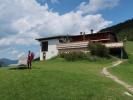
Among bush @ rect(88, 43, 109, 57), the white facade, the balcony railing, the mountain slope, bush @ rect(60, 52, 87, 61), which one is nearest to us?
bush @ rect(60, 52, 87, 61)

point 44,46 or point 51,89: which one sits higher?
point 44,46

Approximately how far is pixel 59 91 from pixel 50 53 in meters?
58.3

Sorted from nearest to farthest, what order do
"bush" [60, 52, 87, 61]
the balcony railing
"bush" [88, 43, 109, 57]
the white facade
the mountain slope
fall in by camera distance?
"bush" [60, 52, 87, 61]
"bush" [88, 43, 109, 57]
the balcony railing
the white facade
the mountain slope

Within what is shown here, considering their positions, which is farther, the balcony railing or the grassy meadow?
the balcony railing

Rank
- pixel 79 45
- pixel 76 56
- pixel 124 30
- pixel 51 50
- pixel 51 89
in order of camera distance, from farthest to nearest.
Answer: pixel 124 30 < pixel 51 50 < pixel 79 45 < pixel 76 56 < pixel 51 89

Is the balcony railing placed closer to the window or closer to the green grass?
the window

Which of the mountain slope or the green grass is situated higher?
the mountain slope

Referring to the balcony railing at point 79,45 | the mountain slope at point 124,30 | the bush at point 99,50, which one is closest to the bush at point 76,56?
the bush at point 99,50

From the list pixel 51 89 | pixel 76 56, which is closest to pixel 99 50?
pixel 76 56

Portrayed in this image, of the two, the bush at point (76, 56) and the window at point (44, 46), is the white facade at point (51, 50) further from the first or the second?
the bush at point (76, 56)

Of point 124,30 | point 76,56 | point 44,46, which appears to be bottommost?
point 76,56

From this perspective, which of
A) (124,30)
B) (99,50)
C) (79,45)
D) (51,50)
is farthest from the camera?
(124,30)

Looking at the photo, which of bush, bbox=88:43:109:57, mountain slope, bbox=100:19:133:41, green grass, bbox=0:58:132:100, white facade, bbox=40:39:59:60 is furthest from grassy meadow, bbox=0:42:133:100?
mountain slope, bbox=100:19:133:41

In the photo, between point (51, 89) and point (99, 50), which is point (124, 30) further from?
point (51, 89)
